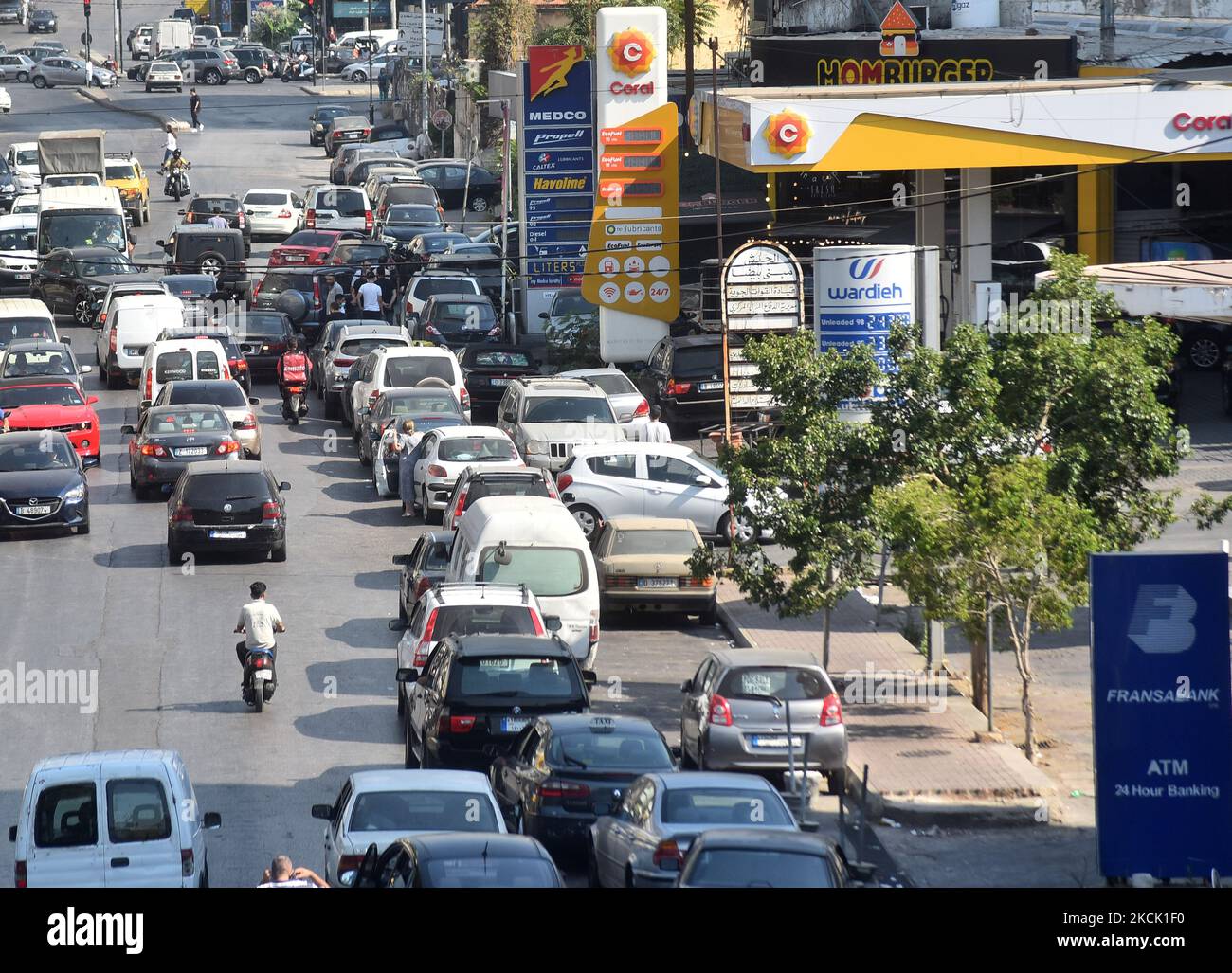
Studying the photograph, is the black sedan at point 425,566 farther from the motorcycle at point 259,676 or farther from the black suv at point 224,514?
the black suv at point 224,514

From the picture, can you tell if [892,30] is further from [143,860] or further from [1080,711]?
[143,860]

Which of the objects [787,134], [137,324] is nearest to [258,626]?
[787,134]

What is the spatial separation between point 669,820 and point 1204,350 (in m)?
26.7

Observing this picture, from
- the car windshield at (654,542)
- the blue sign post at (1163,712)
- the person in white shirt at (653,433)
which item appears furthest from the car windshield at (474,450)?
the blue sign post at (1163,712)

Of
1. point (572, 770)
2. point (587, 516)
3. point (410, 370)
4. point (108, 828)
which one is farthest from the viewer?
point (410, 370)

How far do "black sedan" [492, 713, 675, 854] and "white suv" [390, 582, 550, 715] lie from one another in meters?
3.06

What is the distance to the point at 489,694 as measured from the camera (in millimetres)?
17656

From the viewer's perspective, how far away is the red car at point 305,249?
4809 centimetres

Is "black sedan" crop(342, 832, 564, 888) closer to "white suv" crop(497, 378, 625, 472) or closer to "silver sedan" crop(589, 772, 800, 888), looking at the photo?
"silver sedan" crop(589, 772, 800, 888)

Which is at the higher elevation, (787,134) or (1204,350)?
(787,134)

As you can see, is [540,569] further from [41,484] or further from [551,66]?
[551,66]

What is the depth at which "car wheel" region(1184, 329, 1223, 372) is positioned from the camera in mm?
37469

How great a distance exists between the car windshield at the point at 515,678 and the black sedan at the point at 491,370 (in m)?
19.1

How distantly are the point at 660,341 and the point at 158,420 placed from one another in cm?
1091
